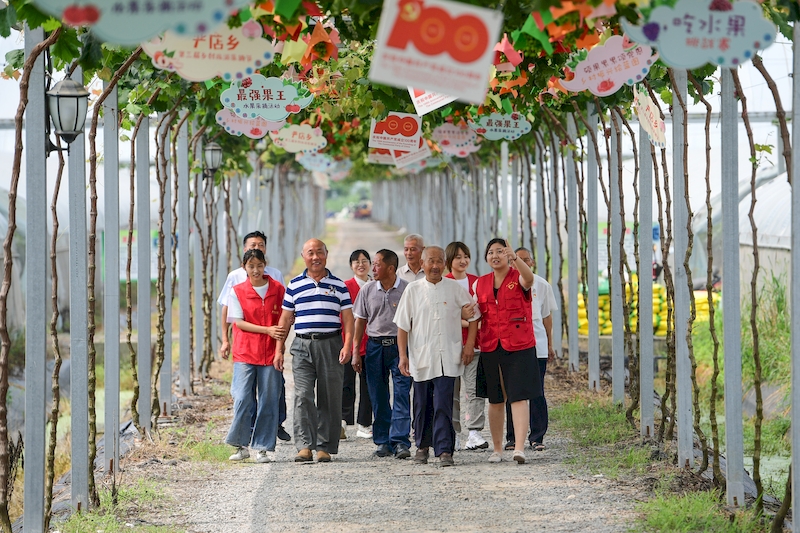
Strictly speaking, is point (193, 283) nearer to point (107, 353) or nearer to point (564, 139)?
point (564, 139)

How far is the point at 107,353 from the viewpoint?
698 centimetres

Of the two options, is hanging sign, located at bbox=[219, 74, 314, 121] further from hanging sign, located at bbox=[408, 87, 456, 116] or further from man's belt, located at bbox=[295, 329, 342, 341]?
man's belt, located at bbox=[295, 329, 342, 341]

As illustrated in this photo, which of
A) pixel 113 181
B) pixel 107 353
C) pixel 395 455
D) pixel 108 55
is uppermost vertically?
pixel 108 55

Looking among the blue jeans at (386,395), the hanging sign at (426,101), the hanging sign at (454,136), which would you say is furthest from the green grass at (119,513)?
the hanging sign at (454,136)

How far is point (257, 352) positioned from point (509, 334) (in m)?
1.78

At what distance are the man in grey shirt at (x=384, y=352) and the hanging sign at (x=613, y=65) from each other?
2383mm

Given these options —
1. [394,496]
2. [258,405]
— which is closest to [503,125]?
[258,405]

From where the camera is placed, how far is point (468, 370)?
8180mm

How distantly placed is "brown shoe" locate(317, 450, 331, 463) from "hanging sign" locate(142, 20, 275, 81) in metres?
3.80

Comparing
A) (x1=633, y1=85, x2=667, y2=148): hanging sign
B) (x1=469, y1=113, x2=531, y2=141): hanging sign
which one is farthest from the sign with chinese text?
(x1=633, y1=85, x2=667, y2=148): hanging sign

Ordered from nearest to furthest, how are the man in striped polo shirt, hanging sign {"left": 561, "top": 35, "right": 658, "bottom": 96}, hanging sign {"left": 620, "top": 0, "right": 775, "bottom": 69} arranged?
hanging sign {"left": 620, "top": 0, "right": 775, "bottom": 69} < hanging sign {"left": 561, "top": 35, "right": 658, "bottom": 96} < the man in striped polo shirt

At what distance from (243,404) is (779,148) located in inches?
439

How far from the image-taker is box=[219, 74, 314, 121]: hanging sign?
705cm

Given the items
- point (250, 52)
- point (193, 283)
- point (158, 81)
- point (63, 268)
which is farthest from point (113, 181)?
point (63, 268)
